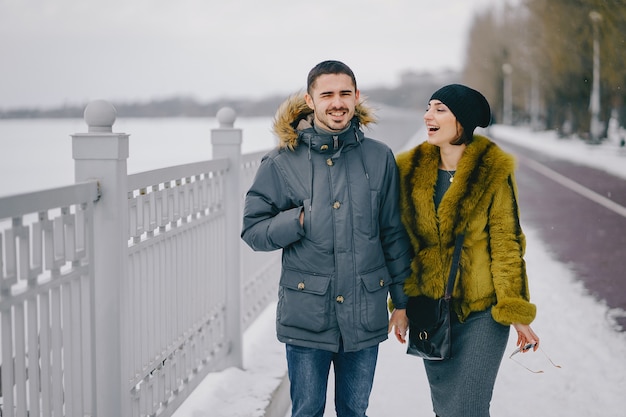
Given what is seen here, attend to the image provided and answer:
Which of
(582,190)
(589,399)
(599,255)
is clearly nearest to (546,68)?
(582,190)

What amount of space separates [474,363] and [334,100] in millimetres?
1121

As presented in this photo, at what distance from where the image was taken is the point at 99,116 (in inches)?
125

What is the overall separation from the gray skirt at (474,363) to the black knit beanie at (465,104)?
726 mm

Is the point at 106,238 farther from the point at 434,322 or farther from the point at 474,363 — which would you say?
the point at 474,363

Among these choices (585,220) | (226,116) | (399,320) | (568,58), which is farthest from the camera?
(568,58)

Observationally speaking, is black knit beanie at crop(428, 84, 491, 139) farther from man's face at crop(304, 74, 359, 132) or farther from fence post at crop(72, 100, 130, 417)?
fence post at crop(72, 100, 130, 417)

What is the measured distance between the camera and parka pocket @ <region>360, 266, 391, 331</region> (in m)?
3.05

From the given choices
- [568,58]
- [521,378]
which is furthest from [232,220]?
[568,58]

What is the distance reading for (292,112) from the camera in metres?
3.22

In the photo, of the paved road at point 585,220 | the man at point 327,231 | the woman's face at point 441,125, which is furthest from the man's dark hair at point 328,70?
the paved road at point 585,220

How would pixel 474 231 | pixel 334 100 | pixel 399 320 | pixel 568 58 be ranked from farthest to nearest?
pixel 568 58, pixel 399 320, pixel 474 231, pixel 334 100

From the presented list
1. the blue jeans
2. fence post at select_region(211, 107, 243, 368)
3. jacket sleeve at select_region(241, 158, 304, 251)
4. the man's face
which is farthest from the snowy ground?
the man's face

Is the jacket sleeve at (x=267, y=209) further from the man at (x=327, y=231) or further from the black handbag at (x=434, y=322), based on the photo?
the black handbag at (x=434, y=322)

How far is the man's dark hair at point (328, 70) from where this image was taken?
3.04 meters
